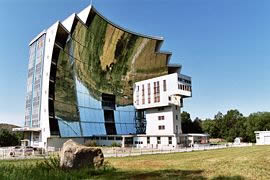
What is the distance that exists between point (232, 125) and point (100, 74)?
50.5 m

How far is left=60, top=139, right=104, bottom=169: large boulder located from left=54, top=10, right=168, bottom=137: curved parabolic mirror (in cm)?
4419

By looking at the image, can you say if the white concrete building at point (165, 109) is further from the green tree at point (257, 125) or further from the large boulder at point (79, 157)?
the large boulder at point (79, 157)

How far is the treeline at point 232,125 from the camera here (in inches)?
3354

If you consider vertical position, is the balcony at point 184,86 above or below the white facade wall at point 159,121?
above

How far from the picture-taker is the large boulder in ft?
48.9

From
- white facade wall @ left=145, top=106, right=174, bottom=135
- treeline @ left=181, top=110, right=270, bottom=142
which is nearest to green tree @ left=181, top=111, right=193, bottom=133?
treeline @ left=181, top=110, right=270, bottom=142

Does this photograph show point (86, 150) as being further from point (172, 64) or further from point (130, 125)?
point (172, 64)

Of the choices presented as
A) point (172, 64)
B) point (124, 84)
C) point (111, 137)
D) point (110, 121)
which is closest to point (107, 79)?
point (124, 84)

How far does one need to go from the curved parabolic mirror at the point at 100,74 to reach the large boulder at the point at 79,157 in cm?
4419

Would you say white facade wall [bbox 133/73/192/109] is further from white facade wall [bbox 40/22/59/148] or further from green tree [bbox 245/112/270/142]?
green tree [bbox 245/112/270/142]

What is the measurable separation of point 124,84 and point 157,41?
56.2 feet

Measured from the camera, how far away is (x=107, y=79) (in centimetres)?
7844

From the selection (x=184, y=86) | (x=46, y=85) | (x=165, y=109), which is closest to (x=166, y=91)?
(x=165, y=109)

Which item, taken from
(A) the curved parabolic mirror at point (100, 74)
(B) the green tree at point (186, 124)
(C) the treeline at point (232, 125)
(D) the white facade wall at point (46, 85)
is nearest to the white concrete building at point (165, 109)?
(A) the curved parabolic mirror at point (100, 74)
